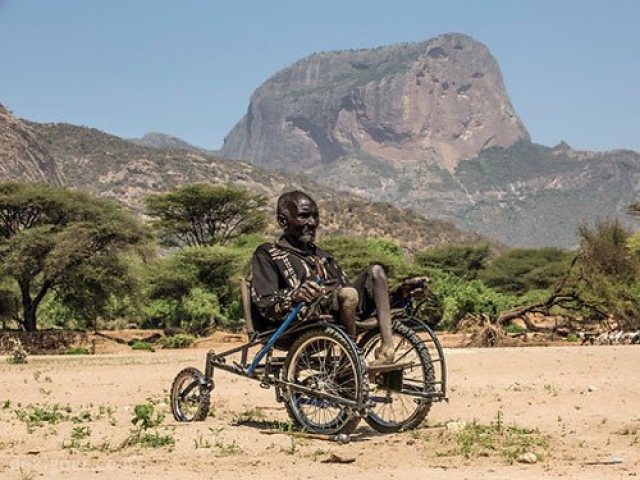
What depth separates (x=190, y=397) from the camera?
Result: 818 cm

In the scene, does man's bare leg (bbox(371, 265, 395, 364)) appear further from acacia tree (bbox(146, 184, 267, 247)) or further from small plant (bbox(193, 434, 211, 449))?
acacia tree (bbox(146, 184, 267, 247))

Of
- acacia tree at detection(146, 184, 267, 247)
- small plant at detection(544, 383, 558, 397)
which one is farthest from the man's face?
acacia tree at detection(146, 184, 267, 247)

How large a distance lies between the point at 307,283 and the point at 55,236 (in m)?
25.7

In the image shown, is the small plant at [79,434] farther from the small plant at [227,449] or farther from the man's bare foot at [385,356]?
the man's bare foot at [385,356]

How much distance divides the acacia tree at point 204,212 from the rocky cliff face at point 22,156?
41.8 metres

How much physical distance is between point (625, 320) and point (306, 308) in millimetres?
20723

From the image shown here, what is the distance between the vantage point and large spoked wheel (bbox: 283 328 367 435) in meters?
6.45

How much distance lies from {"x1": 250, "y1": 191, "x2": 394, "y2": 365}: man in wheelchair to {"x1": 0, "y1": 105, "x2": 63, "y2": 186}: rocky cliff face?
9259 centimetres

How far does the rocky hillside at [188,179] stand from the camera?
94.1m

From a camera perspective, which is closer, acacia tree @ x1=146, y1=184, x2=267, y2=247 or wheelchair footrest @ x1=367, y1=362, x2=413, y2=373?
wheelchair footrest @ x1=367, y1=362, x2=413, y2=373

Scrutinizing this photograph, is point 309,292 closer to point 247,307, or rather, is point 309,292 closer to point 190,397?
point 247,307

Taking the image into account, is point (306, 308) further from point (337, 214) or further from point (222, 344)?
point (337, 214)

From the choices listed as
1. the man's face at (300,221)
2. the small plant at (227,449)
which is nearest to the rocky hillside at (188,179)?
the man's face at (300,221)

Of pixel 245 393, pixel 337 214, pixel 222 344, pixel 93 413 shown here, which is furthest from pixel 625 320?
pixel 337 214
